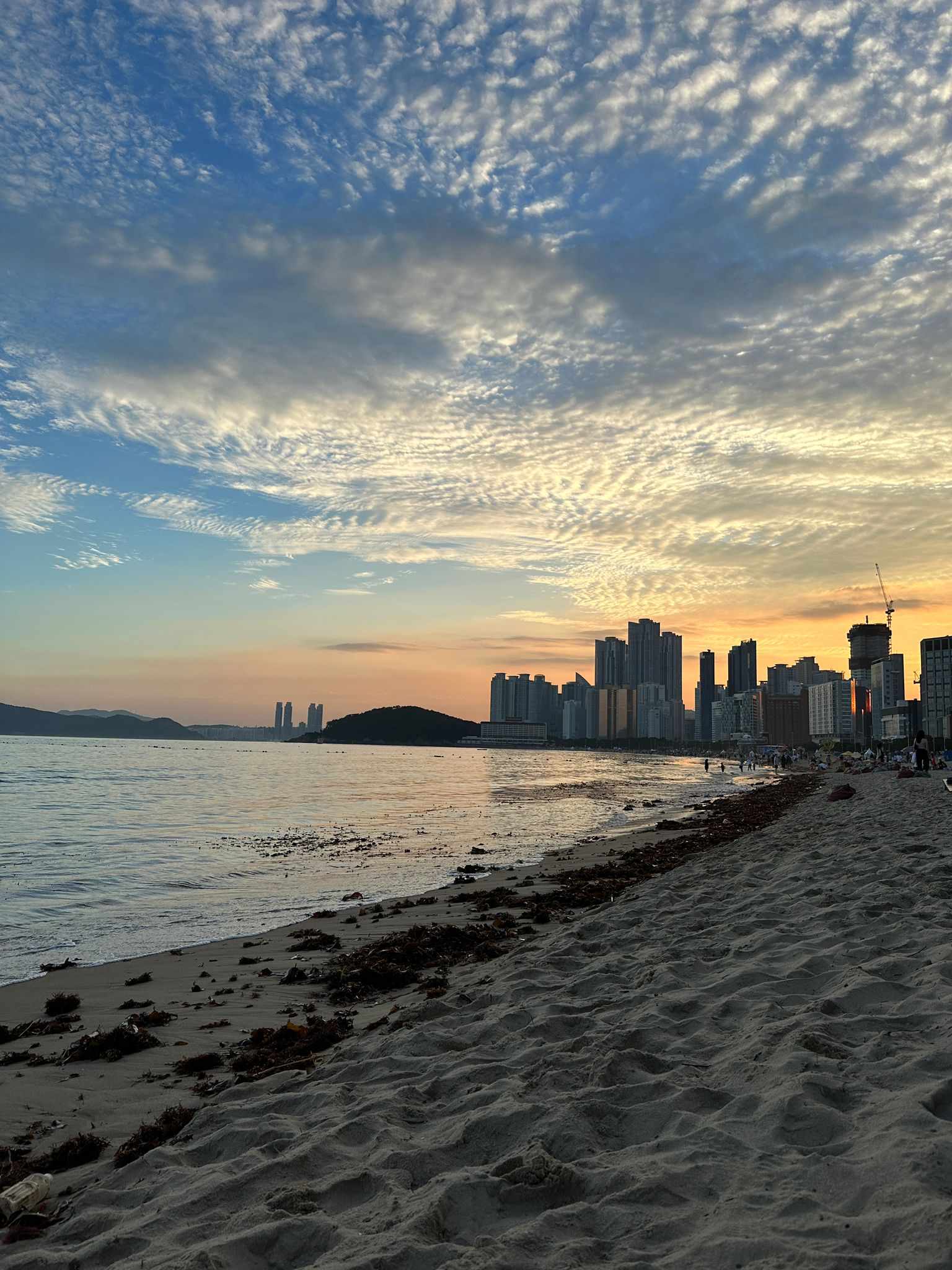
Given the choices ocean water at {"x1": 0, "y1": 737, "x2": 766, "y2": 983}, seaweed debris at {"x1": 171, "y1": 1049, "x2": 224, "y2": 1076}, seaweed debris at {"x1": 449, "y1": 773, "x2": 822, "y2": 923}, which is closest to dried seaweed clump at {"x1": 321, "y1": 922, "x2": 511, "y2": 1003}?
seaweed debris at {"x1": 449, "y1": 773, "x2": 822, "y2": 923}

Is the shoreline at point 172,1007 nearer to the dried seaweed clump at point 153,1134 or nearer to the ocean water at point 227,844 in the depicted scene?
the dried seaweed clump at point 153,1134

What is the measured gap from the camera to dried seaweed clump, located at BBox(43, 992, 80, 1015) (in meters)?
7.90

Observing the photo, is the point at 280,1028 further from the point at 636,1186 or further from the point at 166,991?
the point at 636,1186

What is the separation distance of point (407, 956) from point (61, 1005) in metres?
3.66

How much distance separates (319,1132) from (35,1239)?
136 cm

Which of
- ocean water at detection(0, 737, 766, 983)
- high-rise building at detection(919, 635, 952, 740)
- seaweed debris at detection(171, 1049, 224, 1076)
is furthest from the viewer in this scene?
high-rise building at detection(919, 635, 952, 740)

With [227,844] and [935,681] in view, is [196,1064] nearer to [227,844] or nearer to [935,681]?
Answer: [227,844]

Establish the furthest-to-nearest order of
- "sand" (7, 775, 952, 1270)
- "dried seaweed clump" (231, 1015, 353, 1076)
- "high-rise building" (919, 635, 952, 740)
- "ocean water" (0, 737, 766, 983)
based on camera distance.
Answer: "high-rise building" (919, 635, 952, 740) → "ocean water" (0, 737, 766, 983) → "dried seaweed clump" (231, 1015, 353, 1076) → "sand" (7, 775, 952, 1270)

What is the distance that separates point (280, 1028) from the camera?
6816 mm

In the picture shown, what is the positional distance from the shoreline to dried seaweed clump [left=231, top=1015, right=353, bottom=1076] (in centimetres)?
22

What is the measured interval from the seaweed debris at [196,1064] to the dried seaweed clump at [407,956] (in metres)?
1.81

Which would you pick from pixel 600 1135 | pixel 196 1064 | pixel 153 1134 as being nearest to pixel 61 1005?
pixel 196 1064

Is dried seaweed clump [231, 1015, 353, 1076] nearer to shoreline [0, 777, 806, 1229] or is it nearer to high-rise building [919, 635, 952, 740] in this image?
shoreline [0, 777, 806, 1229]

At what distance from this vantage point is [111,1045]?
6.72 m
